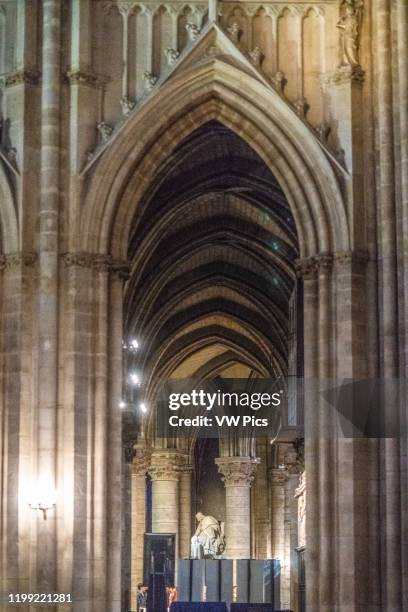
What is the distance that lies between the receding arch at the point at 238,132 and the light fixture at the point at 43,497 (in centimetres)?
395

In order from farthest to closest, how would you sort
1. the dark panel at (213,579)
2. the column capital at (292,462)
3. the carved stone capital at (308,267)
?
the column capital at (292,462), the dark panel at (213,579), the carved stone capital at (308,267)

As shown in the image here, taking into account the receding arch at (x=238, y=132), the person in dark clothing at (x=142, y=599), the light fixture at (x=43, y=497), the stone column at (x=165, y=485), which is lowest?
the person in dark clothing at (x=142, y=599)

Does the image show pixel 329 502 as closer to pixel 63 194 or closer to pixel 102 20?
pixel 63 194

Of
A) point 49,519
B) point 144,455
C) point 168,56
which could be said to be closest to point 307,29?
point 168,56

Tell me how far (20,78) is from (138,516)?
72.7ft

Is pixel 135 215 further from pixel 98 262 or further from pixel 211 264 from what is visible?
pixel 211 264

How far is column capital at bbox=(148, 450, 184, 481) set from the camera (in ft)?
163

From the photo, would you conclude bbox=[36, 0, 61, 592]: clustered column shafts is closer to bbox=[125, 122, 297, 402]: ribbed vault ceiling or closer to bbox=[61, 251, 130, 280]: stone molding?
bbox=[61, 251, 130, 280]: stone molding

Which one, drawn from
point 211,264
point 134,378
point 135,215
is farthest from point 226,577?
A: point 135,215

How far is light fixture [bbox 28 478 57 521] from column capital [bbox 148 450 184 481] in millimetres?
24087

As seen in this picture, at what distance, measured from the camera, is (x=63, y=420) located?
25.9 meters

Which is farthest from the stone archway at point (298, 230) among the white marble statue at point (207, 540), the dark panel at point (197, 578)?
the white marble statue at point (207, 540)

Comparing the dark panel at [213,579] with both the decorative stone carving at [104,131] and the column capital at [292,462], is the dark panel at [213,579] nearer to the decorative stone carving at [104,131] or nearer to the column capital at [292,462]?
the column capital at [292,462]

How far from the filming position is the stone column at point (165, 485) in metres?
49.3
